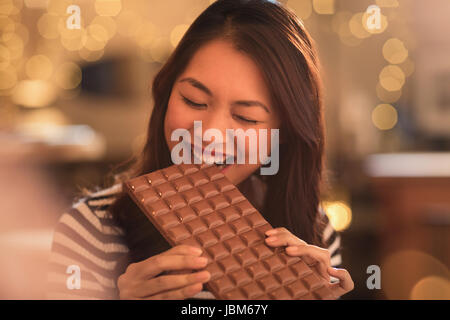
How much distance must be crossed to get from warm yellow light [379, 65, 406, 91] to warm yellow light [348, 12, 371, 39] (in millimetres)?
218

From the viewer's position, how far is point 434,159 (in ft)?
8.22

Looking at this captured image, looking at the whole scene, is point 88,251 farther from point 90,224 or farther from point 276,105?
point 276,105

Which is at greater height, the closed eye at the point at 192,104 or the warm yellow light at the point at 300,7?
the warm yellow light at the point at 300,7

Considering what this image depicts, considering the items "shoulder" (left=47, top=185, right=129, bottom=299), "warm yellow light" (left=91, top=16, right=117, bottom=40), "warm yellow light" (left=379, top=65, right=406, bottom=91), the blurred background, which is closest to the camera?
Result: "shoulder" (left=47, top=185, right=129, bottom=299)

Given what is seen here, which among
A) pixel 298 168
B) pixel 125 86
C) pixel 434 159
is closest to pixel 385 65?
pixel 434 159

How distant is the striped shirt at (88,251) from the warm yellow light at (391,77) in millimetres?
2018

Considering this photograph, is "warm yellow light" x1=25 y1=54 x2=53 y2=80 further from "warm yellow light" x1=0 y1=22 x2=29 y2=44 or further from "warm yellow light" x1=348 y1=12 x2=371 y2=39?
"warm yellow light" x1=348 y1=12 x2=371 y2=39

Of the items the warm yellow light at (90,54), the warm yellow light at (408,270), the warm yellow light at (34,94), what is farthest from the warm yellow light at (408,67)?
the warm yellow light at (34,94)

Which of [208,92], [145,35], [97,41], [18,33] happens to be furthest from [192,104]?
[97,41]

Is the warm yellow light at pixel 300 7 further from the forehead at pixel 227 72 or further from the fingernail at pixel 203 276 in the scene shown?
the fingernail at pixel 203 276

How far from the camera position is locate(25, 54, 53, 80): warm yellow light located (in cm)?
362

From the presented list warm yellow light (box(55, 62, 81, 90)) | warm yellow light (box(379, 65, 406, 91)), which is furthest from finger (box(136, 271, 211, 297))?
warm yellow light (box(55, 62, 81, 90))

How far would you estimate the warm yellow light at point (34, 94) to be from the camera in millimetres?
3879

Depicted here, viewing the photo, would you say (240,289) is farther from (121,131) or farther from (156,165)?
(121,131)
